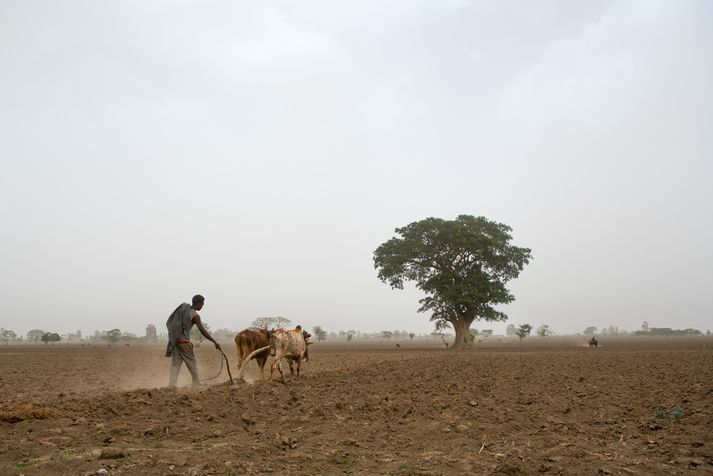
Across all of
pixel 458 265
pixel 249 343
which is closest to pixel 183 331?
pixel 249 343

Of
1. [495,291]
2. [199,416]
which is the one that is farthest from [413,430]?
[495,291]

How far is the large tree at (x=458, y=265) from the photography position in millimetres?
40406

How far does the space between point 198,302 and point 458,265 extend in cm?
3322

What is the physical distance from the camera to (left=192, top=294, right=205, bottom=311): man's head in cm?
1129

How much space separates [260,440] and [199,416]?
1.62 m

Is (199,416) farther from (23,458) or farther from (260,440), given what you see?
(23,458)

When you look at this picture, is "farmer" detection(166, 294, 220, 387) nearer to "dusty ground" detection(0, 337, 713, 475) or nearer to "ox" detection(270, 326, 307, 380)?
"dusty ground" detection(0, 337, 713, 475)

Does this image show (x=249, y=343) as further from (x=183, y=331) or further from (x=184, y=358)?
(x=183, y=331)

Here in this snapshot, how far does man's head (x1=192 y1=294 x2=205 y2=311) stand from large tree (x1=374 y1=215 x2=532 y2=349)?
30163mm

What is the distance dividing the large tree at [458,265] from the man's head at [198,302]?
30163 mm

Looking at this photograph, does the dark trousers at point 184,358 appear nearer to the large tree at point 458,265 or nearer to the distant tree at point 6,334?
the large tree at point 458,265

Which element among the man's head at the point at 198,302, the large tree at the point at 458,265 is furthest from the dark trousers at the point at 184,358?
the large tree at the point at 458,265

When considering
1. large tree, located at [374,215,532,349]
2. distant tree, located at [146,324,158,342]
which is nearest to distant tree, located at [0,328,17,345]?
distant tree, located at [146,324,158,342]

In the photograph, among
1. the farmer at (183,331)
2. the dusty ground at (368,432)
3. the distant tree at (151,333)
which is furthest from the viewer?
the distant tree at (151,333)
